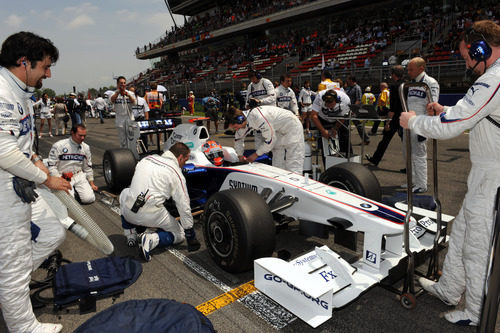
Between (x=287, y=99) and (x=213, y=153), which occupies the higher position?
(x=287, y=99)

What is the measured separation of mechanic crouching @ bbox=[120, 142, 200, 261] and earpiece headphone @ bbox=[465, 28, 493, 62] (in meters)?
2.83

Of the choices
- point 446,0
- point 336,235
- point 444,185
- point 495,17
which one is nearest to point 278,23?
point 446,0

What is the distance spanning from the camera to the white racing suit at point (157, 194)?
3.69m

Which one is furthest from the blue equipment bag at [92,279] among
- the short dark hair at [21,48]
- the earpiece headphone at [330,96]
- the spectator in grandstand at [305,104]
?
the spectator in grandstand at [305,104]

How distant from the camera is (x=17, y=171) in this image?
218cm

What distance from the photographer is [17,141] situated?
2.26m

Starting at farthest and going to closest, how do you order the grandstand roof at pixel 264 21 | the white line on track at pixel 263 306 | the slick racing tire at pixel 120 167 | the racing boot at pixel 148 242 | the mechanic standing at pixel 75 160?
the grandstand roof at pixel 264 21 → the slick racing tire at pixel 120 167 → the mechanic standing at pixel 75 160 → the racing boot at pixel 148 242 → the white line on track at pixel 263 306

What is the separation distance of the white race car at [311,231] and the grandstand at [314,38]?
8.41 m

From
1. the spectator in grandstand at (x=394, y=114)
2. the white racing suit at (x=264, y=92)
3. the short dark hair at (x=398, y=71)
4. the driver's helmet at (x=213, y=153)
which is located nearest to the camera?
the driver's helmet at (x=213, y=153)

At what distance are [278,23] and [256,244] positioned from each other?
Result: 34750 millimetres

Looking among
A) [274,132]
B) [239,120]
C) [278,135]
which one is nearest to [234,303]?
[274,132]

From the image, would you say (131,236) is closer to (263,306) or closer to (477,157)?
(263,306)

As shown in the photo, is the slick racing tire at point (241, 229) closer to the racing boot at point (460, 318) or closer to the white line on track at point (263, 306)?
the white line on track at point (263, 306)

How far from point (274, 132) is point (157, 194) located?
1713mm
